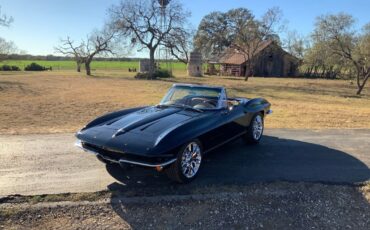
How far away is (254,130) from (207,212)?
326 cm

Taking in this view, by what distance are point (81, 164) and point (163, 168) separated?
1.82 metres

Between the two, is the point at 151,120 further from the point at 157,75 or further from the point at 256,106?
the point at 157,75

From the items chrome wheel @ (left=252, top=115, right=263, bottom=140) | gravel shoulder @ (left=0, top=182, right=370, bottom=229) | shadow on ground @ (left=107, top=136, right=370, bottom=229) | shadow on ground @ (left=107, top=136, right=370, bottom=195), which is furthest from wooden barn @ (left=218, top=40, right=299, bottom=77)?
gravel shoulder @ (left=0, top=182, right=370, bottom=229)

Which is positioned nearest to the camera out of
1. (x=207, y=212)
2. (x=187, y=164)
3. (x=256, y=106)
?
(x=207, y=212)

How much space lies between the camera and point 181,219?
3.97 m

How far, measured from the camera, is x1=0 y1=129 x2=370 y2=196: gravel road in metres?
4.89

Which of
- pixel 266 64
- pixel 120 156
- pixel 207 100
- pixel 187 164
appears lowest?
pixel 187 164

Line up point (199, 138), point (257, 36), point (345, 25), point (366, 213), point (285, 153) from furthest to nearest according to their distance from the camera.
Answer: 1. point (257, 36)
2. point (345, 25)
3. point (285, 153)
4. point (199, 138)
5. point (366, 213)

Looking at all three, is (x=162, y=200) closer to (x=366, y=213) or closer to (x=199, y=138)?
(x=199, y=138)

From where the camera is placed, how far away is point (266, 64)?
59094mm

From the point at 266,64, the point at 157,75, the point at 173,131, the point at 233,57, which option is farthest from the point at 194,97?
the point at 233,57

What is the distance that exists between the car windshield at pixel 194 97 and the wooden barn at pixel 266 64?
2029 inches

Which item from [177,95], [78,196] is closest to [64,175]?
[78,196]

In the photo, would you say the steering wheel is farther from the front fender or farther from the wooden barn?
the wooden barn
